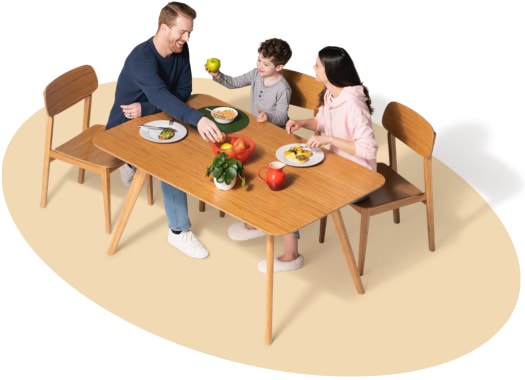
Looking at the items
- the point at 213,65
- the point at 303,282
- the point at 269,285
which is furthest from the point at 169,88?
the point at 269,285

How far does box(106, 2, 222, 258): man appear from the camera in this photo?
5375 mm

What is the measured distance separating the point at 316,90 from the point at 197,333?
6.00ft

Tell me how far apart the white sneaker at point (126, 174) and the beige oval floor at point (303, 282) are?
0.20 feet

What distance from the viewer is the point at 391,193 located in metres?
5.54

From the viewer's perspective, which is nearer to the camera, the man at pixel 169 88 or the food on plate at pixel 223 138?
the food on plate at pixel 223 138

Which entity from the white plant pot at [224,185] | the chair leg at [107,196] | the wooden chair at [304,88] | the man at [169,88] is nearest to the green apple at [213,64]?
the man at [169,88]

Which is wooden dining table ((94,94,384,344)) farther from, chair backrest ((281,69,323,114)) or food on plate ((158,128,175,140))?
chair backrest ((281,69,323,114))

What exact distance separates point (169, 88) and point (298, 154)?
1120mm

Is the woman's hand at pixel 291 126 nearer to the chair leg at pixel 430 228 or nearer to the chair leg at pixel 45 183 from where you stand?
the chair leg at pixel 430 228

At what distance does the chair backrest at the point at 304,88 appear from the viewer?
593 centimetres

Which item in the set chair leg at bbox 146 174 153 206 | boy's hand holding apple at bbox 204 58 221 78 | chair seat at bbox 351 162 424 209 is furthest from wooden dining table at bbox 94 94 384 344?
chair leg at bbox 146 174 153 206

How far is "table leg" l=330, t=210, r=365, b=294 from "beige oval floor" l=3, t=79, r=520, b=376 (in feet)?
0.32

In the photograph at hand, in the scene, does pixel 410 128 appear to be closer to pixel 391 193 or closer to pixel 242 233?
pixel 391 193

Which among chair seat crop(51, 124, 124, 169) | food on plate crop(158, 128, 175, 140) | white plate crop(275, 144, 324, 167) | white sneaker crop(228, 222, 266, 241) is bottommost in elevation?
white sneaker crop(228, 222, 266, 241)
